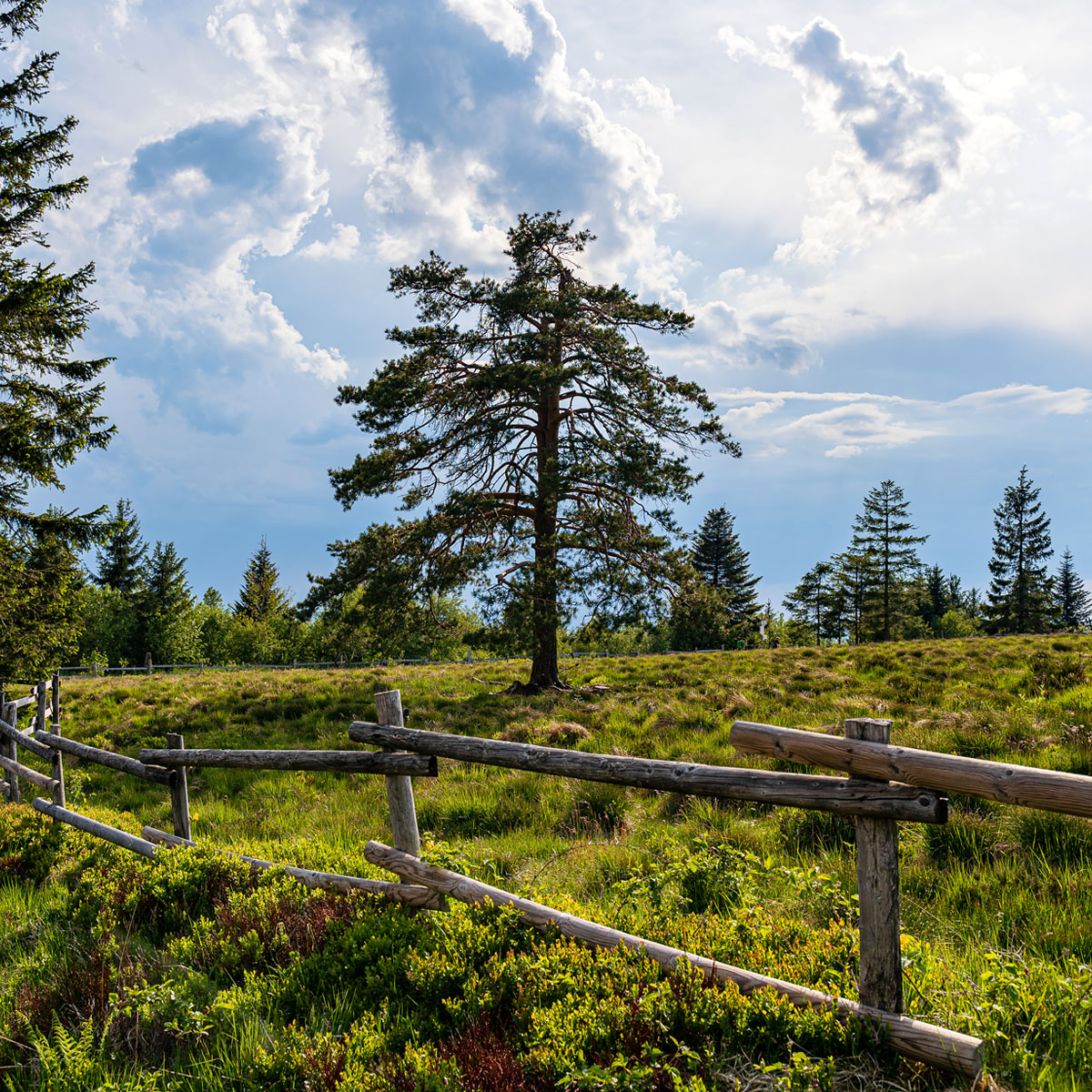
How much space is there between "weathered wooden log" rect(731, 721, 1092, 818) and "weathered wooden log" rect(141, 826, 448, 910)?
260 centimetres

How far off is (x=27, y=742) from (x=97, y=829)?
310 cm

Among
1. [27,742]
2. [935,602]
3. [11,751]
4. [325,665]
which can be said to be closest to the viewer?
[27,742]

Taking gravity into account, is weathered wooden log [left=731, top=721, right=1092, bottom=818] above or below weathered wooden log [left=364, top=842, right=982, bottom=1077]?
above

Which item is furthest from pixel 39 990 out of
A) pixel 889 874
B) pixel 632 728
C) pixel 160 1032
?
pixel 632 728

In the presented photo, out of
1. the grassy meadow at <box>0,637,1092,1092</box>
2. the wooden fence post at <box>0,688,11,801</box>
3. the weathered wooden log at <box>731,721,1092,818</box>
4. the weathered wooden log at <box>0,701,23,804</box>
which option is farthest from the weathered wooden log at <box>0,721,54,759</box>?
the weathered wooden log at <box>731,721,1092,818</box>

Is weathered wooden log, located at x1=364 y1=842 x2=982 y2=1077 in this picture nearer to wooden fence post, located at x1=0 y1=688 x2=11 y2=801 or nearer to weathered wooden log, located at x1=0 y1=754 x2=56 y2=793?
weathered wooden log, located at x1=0 y1=754 x2=56 y2=793

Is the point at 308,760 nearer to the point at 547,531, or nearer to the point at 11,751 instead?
the point at 11,751

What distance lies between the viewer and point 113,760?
24.9 ft

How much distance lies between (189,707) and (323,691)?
3167mm

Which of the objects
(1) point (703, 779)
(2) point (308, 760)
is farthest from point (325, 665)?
(1) point (703, 779)

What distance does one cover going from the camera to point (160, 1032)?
3598mm

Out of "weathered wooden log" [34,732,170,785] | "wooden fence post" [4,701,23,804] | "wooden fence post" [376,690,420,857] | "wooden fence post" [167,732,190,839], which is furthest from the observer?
"wooden fence post" [4,701,23,804]

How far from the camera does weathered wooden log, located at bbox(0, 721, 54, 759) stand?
356 inches

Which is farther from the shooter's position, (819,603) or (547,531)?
(819,603)
